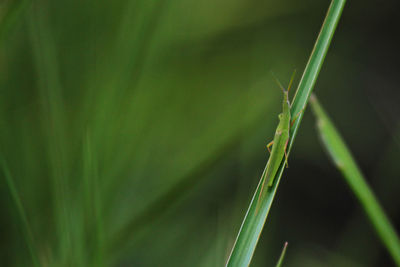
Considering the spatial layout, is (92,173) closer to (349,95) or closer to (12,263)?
(12,263)

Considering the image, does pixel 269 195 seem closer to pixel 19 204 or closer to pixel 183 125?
pixel 19 204

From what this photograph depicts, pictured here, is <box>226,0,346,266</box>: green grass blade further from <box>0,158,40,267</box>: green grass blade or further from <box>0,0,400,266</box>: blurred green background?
<box>0,158,40,267</box>: green grass blade

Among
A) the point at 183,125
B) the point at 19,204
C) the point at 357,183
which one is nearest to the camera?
the point at 19,204

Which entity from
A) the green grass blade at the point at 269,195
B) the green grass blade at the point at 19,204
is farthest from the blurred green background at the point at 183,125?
the green grass blade at the point at 269,195

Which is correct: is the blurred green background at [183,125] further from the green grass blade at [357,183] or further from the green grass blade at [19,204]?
the green grass blade at [357,183]

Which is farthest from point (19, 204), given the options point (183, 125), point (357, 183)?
point (183, 125)
